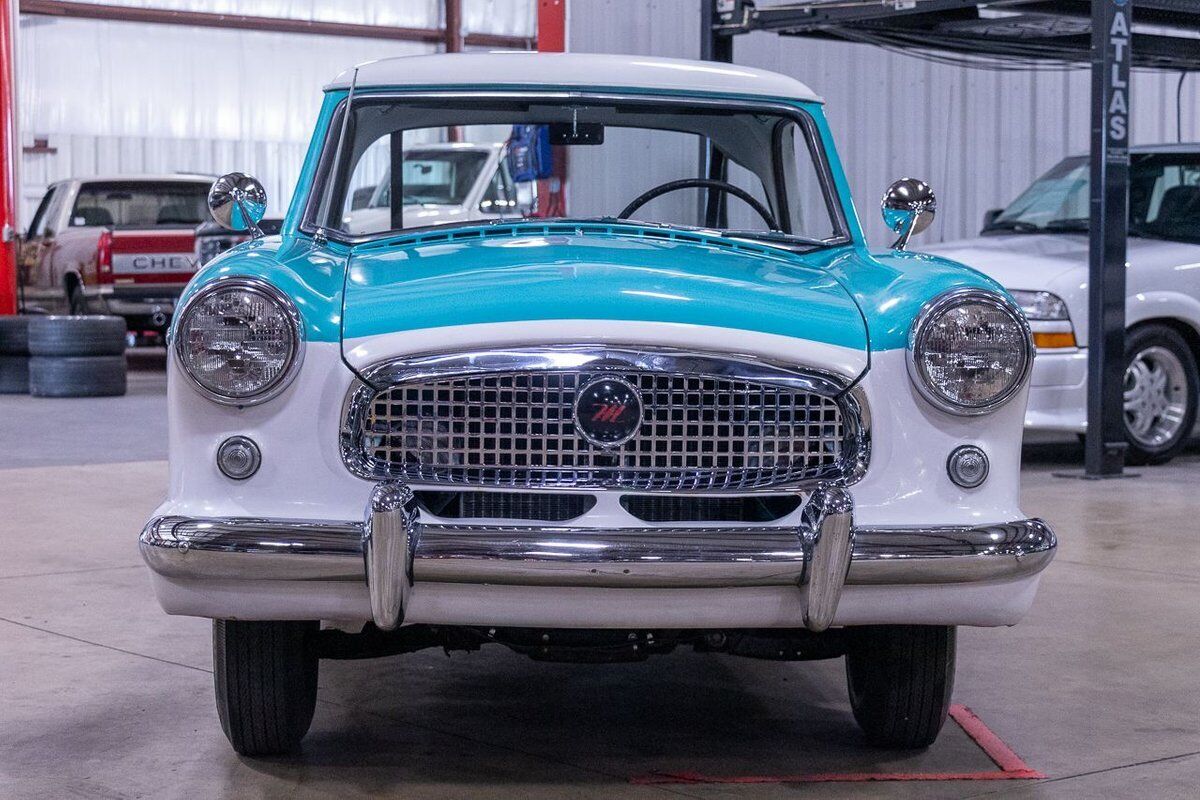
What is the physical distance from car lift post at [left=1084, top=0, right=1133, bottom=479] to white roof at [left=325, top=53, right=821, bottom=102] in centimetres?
402

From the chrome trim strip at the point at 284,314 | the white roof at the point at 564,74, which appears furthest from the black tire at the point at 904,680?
the white roof at the point at 564,74

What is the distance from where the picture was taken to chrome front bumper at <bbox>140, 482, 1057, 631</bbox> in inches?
113

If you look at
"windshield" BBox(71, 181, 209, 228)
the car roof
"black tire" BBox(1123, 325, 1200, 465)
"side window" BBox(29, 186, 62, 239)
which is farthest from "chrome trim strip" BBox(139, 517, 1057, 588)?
"side window" BBox(29, 186, 62, 239)

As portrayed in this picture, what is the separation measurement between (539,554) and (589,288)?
536mm

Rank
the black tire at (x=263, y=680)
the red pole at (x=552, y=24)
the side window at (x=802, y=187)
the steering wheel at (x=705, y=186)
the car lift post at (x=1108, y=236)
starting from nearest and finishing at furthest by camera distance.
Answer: the black tire at (x=263, y=680), the side window at (x=802, y=187), the steering wheel at (x=705, y=186), the car lift post at (x=1108, y=236), the red pole at (x=552, y=24)

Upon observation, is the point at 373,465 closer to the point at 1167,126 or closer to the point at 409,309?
the point at 409,309

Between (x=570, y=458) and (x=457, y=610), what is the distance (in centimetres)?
35

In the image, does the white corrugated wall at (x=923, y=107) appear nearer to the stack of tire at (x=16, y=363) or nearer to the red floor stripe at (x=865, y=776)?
the stack of tire at (x=16, y=363)

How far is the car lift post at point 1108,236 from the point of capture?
314 inches

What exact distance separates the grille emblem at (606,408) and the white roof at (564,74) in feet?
4.77

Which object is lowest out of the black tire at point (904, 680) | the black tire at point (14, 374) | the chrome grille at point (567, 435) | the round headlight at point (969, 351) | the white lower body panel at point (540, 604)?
the black tire at point (14, 374)

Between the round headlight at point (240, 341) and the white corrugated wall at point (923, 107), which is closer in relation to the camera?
the round headlight at point (240, 341)

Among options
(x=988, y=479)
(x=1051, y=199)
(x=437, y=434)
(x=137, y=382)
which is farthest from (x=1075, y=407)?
(x=137, y=382)

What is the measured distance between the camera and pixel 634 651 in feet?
10.5
